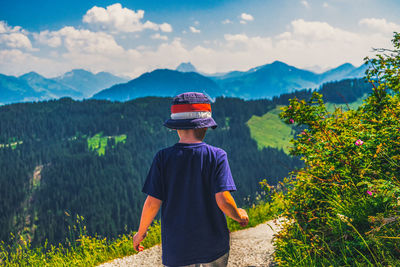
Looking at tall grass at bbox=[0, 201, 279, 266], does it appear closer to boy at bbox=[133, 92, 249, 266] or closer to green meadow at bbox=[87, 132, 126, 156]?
boy at bbox=[133, 92, 249, 266]

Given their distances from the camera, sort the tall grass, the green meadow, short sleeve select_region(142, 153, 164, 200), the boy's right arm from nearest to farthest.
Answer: the boy's right arm, short sleeve select_region(142, 153, 164, 200), the tall grass, the green meadow

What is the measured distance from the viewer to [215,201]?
2627 mm

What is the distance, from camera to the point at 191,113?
2594 millimetres

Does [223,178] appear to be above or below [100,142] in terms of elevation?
above

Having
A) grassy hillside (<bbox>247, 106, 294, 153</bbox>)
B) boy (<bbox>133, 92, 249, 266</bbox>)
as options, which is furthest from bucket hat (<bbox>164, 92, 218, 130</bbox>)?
grassy hillside (<bbox>247, 106, 294, 153</bbox>)

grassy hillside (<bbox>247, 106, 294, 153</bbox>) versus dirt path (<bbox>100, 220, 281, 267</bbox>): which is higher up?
dirt path (<bbox>100, 220, 281, 267</bbox>)

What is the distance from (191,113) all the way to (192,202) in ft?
2.82

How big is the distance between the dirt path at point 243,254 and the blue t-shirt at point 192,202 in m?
2.49

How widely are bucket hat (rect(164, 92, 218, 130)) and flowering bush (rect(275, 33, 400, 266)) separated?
6.01 ft

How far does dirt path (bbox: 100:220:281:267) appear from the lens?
16.8 feet

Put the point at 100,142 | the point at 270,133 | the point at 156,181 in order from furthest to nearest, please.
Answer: the point at 100,142
the point at 270,133
the point at 156,181

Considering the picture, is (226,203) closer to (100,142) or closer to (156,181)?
(156,181)

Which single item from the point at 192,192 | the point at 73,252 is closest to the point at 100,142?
the point at 73,252

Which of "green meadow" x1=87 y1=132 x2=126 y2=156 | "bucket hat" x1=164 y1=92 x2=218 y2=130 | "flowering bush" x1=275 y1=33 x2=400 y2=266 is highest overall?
"bucket hat" x1=164 y1=92 x2=218 y2=130
